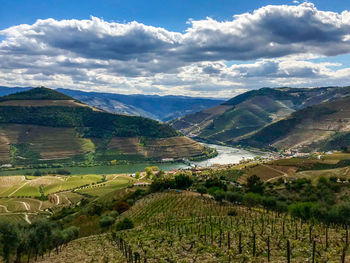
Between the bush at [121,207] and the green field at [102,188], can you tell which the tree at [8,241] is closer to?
the bush at [121,207]

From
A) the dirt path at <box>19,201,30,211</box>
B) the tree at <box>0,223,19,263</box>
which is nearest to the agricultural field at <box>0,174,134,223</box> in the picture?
the dirt path at <box>19,201,30,211</box>

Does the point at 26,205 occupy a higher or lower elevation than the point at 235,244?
lower

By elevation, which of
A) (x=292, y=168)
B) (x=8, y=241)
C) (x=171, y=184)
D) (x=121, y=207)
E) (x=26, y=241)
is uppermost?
(x=8, y=241)

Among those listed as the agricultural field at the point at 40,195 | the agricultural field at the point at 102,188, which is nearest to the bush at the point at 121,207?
the agricultural field at the point at 40,195

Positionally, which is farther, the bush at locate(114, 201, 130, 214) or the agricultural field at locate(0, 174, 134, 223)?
the agricultural field at locate(0, 174, 134, 223)

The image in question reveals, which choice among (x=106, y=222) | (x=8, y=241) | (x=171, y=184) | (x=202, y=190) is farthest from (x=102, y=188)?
(x=8, y=241)

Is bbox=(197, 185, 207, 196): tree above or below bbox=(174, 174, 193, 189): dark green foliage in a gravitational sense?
above

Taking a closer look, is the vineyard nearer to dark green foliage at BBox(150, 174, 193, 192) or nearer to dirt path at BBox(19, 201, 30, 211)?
dark green foliage at BBox(150, 174, 193, 192)

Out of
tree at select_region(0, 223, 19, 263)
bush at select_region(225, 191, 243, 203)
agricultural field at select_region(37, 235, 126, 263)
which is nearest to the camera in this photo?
agricultural field at select_region(37, 235, 126, 263)

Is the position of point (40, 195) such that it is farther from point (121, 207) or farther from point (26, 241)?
point (26, 241)

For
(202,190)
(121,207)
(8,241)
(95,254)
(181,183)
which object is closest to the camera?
(95,254)

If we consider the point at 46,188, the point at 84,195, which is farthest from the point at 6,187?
the point at 84,195

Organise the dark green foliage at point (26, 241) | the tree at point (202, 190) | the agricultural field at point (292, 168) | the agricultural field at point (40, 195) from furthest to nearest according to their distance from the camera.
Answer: the agricultural field at point (292, 168), the agricultural field at point (40, 195), the tree at point (202, 190), the dark green foliage at point (26, 241)

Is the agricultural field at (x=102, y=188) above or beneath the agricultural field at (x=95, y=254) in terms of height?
beneath
